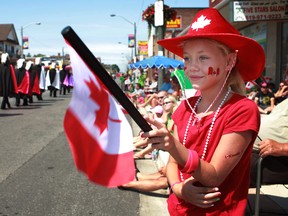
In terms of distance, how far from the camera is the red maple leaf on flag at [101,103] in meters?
1.34

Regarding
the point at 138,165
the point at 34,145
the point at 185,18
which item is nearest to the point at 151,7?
the point at 34,145

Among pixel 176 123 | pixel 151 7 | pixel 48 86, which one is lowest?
pixel 48 86

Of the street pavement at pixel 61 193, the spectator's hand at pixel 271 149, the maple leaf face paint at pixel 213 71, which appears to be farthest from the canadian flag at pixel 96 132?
the street pavement at pixel 61 193

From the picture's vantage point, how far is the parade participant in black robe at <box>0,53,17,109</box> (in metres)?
16.7

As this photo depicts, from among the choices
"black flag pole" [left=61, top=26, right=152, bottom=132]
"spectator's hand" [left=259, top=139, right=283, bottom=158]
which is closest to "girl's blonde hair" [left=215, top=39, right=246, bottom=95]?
"black flag pole" [left=61, top=26, right=152, bottom=132]

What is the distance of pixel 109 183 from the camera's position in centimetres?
134

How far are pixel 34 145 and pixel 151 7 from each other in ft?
23.7

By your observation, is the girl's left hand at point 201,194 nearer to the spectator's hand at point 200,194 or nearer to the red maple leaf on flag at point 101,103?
the spectator's hand at point 200,194

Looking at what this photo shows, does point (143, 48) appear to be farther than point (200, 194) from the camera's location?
Yes

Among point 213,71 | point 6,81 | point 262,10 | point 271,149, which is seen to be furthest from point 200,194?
point 6,81

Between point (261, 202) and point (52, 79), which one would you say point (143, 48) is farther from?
point (261, 202)

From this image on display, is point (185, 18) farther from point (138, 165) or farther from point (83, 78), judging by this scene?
point (83, 78)

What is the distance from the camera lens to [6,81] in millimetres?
17047

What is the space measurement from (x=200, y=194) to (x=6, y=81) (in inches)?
658
